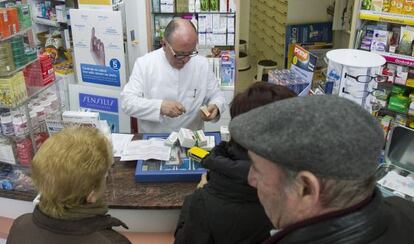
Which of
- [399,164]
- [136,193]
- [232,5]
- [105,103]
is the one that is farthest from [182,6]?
[399,164]

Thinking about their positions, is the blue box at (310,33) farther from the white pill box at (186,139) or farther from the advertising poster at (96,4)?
the white pill box at (186,139)

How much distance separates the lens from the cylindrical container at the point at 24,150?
7.72 ft

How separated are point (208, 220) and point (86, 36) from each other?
3357mm

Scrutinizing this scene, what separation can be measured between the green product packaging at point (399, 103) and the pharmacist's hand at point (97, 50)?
3.11 meters

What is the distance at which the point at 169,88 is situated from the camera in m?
3.16

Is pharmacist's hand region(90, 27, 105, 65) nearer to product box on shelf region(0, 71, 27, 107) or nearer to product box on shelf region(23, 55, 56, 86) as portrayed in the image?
product box on shelf region(23, 55, 56, 86)

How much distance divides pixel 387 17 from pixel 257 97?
8.49ft

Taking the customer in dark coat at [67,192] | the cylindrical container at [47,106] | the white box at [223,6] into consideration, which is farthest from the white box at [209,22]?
the customer in dark coat at [67,192]

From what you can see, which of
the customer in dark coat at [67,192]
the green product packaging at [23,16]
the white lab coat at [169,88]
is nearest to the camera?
the customer in dark coat at [67,192]

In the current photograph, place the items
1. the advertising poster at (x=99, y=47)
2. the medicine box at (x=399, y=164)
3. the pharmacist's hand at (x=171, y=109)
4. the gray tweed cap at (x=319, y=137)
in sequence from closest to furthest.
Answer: the gray tweed cap at (x=319, y=137) < the medicine box at (x=399, y=164) < the pharmacist's hand at (x=171, y=109) < the advertising poster at (x=99, y=47)

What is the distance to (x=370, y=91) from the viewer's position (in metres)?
2.31

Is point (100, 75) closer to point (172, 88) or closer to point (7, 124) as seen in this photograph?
point (172, 88)

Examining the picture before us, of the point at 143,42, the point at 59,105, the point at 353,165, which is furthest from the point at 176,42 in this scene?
the point at 353,165

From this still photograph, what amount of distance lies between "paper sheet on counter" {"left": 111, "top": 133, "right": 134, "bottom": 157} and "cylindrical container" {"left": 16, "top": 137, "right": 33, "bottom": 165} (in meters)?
0.51
